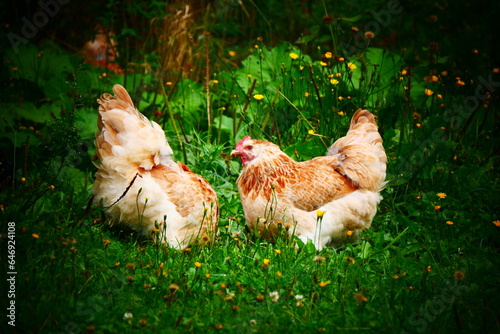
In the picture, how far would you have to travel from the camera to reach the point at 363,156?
3.96 metres

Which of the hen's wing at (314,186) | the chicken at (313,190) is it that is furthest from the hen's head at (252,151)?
the hen's wing at (314,186)

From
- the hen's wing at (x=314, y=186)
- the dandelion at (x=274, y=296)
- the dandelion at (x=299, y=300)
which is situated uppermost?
the hen's wing at (x=314, y=186)

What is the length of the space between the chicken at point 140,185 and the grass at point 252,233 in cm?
15

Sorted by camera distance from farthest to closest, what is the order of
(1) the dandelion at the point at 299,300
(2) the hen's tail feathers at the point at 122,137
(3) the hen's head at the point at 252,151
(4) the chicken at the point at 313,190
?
(3) the hen's head at the point at 252,151, (4) the chicken at the point at 313,190, (2) the hen's tail feathers at the point at 122,137, (1) the dandelion at the point at 299,300

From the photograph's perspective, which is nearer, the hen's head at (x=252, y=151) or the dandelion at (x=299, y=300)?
the dandelion at (x=299, y=300)

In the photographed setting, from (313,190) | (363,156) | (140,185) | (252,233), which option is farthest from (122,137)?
(363,156)

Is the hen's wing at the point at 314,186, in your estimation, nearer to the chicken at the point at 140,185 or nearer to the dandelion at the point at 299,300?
the chicken at the point at 140,185

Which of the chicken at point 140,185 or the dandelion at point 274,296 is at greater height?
the chicken at point 140,185

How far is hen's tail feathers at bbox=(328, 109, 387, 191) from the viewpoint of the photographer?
12.9 feet

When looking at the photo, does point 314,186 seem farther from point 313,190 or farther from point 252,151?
point 252,151

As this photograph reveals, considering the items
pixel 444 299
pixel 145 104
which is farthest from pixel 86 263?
pixel 145 104

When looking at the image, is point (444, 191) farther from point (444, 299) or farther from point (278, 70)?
point (278, 70)

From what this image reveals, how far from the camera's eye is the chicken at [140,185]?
3.54 metres

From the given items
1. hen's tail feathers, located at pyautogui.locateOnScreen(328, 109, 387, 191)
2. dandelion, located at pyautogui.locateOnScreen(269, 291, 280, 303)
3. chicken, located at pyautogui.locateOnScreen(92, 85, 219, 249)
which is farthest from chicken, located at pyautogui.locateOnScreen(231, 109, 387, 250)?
dandelion, located at pyautogui.locateOnScreen(269, 291, 280, 303)
